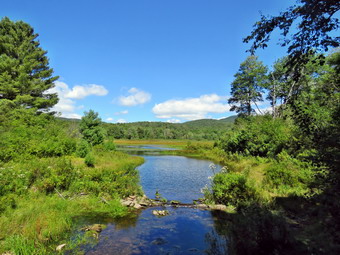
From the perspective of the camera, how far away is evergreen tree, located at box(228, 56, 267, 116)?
139ft

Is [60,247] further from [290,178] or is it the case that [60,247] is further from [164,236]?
[290,178]

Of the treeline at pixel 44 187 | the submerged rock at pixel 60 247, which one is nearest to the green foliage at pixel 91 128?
the treeline at pixel 44 187

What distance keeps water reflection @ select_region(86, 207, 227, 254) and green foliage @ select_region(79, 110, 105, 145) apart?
99.9 feet

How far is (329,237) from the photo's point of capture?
132 inches

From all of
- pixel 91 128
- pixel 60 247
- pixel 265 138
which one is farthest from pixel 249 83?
pixel 60 247

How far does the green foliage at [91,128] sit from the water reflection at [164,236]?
3045 cm

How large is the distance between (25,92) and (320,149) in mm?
36440

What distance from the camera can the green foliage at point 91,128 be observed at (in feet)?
126

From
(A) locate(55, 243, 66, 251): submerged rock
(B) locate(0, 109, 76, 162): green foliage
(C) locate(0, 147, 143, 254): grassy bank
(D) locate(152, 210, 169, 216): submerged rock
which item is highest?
(B) locate(0, 109, 76, 162): green foliage

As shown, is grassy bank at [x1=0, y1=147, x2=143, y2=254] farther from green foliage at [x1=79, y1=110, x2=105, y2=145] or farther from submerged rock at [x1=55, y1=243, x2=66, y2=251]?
green foliage at [x1=79, y1=110, x2=105, y2=145]

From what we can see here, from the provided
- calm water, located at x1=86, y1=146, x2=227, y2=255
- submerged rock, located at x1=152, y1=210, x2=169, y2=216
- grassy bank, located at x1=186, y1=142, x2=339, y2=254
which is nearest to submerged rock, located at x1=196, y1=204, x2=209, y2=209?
calm water, located at x1=86, y1=146, x2=227, y2=255

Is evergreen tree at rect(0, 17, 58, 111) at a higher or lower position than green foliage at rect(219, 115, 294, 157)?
→ higher

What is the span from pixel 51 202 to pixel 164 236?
5988 mm

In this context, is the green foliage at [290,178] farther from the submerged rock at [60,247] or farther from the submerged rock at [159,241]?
the submerged rock at [60,247]
